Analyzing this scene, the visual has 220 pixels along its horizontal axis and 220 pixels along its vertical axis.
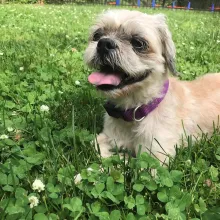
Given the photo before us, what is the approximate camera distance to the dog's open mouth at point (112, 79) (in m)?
2.87

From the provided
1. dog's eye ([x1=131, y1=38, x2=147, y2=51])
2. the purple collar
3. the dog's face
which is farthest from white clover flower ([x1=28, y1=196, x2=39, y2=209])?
dog's eye ([x1=131, y1=38, x2=147, y2=51])

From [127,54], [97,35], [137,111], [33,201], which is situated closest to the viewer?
[33,201]

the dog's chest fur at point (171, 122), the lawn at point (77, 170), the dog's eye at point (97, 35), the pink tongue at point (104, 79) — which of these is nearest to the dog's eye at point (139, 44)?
the pink tongue at point (104, 79)

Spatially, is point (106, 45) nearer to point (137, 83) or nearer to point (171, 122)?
point (137, 83)

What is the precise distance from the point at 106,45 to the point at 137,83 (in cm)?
42

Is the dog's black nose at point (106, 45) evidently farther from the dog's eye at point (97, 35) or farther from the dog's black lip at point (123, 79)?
the dog's eye at point (97, 35)

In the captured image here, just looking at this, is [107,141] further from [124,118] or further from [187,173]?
[187,173]

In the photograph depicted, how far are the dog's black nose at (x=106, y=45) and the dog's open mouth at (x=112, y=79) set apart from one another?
0.18 metres

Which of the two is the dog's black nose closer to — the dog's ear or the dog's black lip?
the dog's black lip

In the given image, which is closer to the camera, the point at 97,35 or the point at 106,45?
the point at 106,45

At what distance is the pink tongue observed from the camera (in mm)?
2865

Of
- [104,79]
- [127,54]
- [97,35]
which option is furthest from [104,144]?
[97,35]

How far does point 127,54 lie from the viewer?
286cm

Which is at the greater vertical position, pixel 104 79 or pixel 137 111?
pixel 104 79
